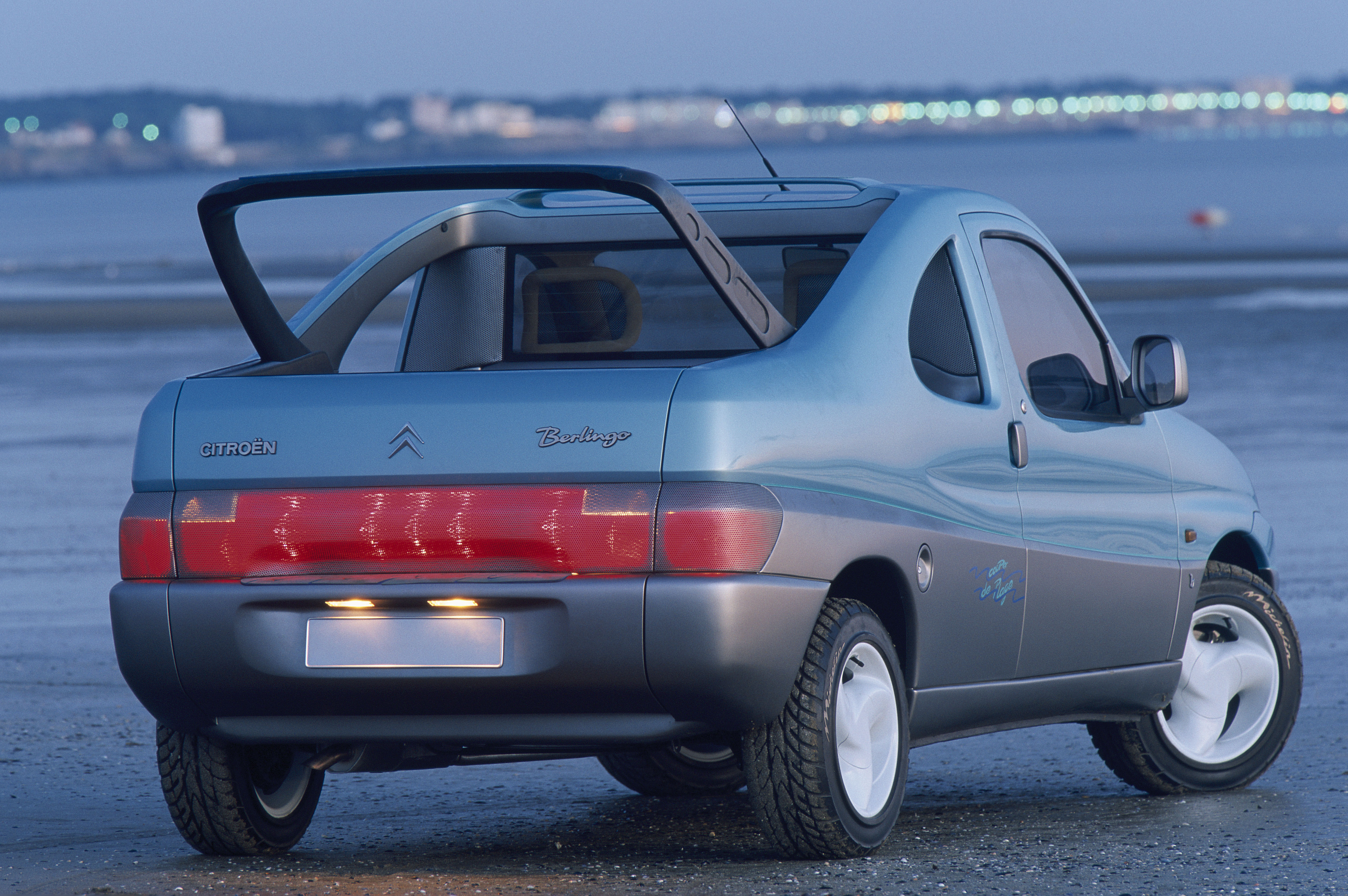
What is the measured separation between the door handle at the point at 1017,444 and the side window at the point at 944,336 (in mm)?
116

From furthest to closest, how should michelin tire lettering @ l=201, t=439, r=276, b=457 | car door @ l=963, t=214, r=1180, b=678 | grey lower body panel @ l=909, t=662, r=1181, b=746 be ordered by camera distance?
car door @ l=963, t=214, r=1180, b=678, grey lower body panel @ l=909, t=662, r=1181, b=746, michelin tire lettering @ l=201, t=439, r=276, b=457

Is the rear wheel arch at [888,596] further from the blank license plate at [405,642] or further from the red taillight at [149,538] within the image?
the red taillight at [149,538]

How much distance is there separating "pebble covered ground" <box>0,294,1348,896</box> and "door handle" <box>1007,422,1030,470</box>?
996 millimetres

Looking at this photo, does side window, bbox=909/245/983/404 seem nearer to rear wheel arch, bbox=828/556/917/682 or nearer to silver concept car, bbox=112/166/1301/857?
silver concept car, bbox=112/166/1301/857

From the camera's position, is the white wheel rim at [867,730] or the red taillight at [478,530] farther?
the white wheel rim at [867,730]

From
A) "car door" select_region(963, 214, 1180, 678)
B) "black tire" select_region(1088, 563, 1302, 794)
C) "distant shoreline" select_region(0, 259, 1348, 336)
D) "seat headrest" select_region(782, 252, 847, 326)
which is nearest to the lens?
"car door" select_region(963, 214, 1180, 678)

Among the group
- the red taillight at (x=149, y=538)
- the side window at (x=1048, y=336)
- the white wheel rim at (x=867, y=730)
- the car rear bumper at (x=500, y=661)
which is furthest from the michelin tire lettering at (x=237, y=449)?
the side window at (x=1048, y=336)

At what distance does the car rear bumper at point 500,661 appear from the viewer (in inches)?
180

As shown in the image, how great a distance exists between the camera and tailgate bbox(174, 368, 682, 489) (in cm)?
464

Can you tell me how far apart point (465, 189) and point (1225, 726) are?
3.09 meters

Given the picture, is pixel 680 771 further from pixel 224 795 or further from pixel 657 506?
pixel 657 506

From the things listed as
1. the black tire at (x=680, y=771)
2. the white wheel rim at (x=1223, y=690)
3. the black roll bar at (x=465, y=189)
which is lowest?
the black tire at (x=680, y=771)

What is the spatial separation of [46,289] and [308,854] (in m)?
46.1

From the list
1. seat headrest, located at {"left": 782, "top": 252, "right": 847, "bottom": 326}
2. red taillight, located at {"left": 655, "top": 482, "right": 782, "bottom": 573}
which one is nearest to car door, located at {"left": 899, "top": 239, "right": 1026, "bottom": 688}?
seat headrest, located at {"left": 782, "top": 252, "right": 847, "bottom": 326}
